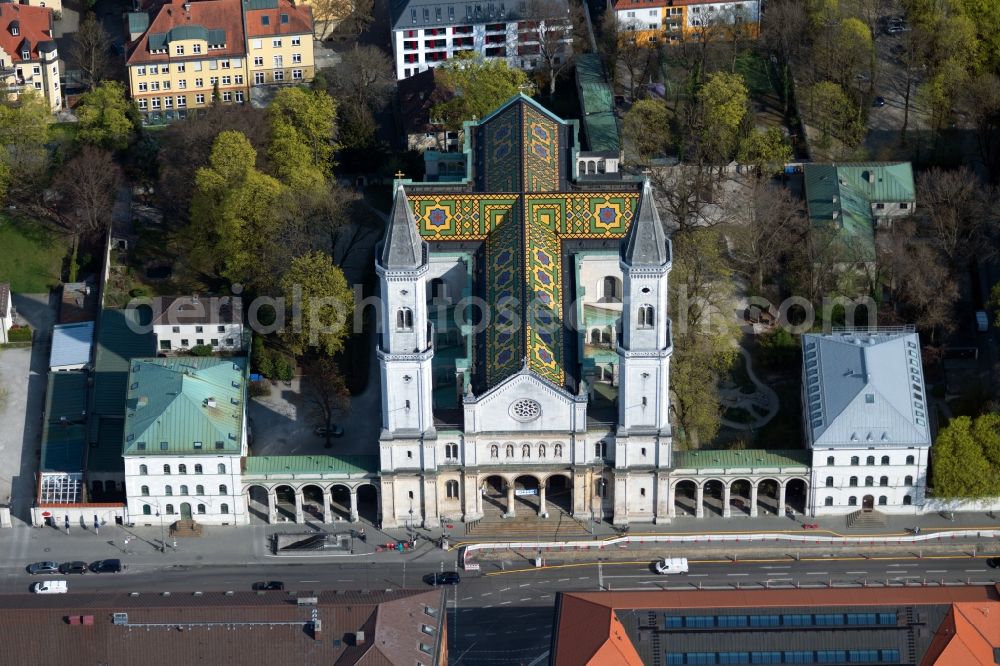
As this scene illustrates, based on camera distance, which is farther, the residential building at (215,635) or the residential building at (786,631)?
the residential building at (786,631)

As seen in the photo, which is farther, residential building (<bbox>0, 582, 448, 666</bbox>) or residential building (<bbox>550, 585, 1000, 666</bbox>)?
residential building (<bbox>550, 585, 1000, 666</bbox>)

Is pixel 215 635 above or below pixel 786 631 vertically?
above

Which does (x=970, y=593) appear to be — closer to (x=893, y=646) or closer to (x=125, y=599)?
(x=893, y=646)

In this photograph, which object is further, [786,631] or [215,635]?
[786,631]

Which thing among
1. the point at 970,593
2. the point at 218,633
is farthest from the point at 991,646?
the point at 218,633
